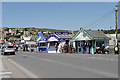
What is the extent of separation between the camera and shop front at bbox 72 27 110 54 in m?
35.2

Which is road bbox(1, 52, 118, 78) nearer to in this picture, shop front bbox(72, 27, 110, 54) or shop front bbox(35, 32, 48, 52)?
shop front bbox(72, 27, 110, 54)

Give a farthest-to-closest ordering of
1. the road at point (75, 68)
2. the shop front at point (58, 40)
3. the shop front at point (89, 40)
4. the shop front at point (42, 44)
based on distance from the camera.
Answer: the shop front at point (42, 44) < the shop front at point (58, 40) < the shop front at point (89, 40) < the road at point (75, 68)

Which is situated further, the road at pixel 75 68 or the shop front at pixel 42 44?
the shop front at pixel 42 44

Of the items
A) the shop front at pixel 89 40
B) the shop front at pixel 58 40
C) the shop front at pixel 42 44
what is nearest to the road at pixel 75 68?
the shop front at pixel 89 40

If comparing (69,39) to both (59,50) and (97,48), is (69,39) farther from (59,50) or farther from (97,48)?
(97,48)

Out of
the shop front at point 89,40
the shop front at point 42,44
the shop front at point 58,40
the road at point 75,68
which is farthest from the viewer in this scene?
the shop front at point 42,44

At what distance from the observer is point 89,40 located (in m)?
36.5

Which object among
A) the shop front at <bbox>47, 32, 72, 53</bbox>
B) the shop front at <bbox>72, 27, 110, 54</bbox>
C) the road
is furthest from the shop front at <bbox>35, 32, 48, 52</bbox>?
the road

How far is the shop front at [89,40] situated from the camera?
1385 inches

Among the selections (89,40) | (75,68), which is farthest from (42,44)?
(75,68)

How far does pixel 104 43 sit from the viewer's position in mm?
36156

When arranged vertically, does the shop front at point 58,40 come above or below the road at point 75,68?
above

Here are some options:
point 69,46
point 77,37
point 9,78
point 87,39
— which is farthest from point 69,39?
point 9,78

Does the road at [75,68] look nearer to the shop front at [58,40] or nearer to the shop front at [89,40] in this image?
the shop front at [89,40]
